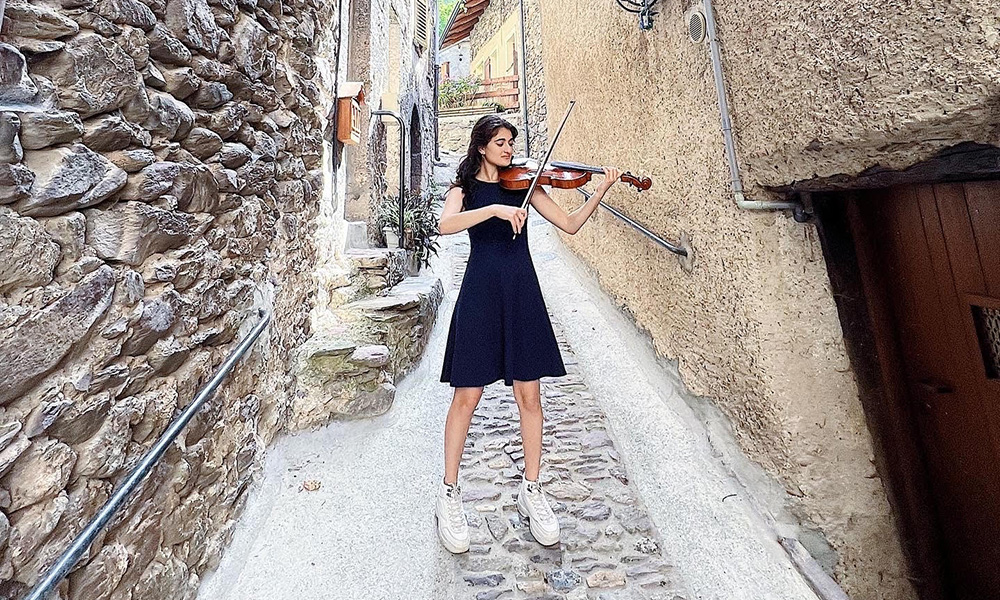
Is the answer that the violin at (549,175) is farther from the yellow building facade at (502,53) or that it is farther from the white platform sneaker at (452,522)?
the yellow building facade at (502,53)

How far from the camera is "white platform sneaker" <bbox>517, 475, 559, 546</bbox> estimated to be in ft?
5.42

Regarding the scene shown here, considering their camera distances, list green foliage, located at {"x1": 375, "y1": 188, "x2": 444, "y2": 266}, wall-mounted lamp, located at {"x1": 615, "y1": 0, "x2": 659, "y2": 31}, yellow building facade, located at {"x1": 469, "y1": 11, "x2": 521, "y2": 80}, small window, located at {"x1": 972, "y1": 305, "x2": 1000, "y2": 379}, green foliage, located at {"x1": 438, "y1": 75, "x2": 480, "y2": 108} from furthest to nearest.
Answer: green foliage, located at {"x1": 438, "y1": 75, "x2": 480, "y2": 108}, yellow building facade, located at {"x1": 469, "y1": 11, "x2": 521, "y2": 80}, green foliage, located at {"x1": 375, "y1": 188, "x2": 444, "y2": 266}, wall-mounted lamp, located at {"x1": 615, "y1": 0, "x2": 659, "y2": 31}, small window, located at {"x1": 972, "y1": 305, "x2": 1000, "y2": 379}

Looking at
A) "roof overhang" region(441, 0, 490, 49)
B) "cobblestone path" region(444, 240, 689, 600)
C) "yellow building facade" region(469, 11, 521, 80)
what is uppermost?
"roof overhang" region(441, 0, 490, 49)

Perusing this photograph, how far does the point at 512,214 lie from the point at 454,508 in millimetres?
1071

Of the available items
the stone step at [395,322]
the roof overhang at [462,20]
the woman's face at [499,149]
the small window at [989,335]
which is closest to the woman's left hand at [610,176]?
the woman's face at [499,149]

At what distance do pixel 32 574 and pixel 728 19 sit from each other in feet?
7.96

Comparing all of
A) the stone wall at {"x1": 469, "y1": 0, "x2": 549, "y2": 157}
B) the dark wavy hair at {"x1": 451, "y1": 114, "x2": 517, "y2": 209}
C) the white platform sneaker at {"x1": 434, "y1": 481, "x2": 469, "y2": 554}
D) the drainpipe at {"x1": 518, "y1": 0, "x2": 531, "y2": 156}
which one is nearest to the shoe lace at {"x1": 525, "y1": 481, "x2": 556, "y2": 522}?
the white platform sneaker at {"x1": 434, "y1": 481, "x2": 469, "y2": 554}

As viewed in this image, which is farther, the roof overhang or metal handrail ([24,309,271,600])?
the roof overhang

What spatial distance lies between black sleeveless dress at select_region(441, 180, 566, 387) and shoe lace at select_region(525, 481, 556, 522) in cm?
44

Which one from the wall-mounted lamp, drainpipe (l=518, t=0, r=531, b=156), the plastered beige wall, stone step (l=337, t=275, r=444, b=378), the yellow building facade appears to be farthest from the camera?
the yellow building facade

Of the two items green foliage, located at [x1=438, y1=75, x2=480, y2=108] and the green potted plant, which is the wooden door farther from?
green foliage, located at [x1=438, y1=75, x2=480, y2=108]

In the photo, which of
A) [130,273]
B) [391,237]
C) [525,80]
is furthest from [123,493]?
[525,80]

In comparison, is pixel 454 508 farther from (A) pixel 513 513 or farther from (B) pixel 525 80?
(B) pixel 525 80

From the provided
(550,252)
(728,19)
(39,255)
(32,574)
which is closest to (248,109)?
(39,255)
